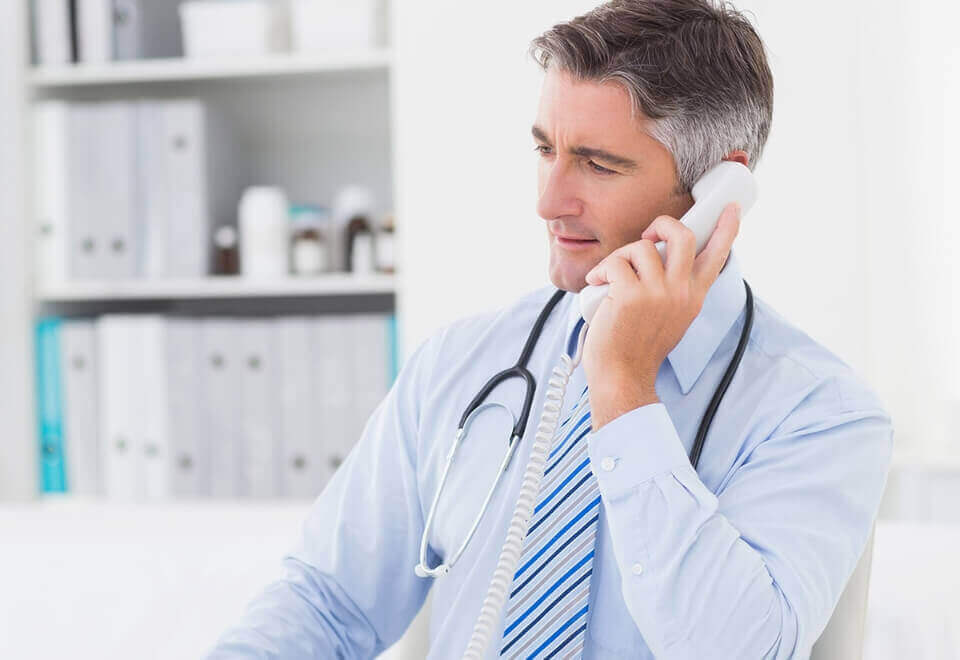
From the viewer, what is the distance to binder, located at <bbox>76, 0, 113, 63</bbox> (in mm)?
2196

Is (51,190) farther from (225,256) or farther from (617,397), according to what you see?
(617,397)

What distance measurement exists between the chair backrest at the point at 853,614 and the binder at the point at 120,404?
67.9 inches

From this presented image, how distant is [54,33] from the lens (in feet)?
7.30

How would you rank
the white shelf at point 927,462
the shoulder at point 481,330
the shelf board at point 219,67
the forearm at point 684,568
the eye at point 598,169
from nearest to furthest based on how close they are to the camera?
the forearm at point 684,568 < the eye at point 598,169 < the shoulder at point 481,330 < the white shelf at point 927,462 < the shelf board at point 219,67

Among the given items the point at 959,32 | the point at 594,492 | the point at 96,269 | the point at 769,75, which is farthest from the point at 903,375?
the point at 96,269

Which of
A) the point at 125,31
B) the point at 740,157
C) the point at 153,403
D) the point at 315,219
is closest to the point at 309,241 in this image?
the point at 315,219

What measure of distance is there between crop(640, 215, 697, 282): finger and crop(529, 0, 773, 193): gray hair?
0.40 ft

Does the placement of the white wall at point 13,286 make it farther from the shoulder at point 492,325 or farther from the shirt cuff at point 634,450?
the shirt cuff at point 634,450

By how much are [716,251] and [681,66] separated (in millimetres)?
210

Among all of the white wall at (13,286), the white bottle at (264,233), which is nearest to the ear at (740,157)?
the white bottle at (264,233)

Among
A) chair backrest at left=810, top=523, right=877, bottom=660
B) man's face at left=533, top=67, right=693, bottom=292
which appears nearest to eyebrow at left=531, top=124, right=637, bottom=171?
man's face at left=533, top=67, right=693, bottom=292

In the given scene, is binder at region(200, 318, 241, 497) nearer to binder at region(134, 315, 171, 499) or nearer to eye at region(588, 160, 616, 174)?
binder at region(134, 315, 171, 499)

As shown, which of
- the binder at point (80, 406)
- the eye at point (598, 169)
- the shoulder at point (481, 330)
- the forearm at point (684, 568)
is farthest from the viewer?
the binder at point (80, 406)

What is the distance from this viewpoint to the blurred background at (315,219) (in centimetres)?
198
